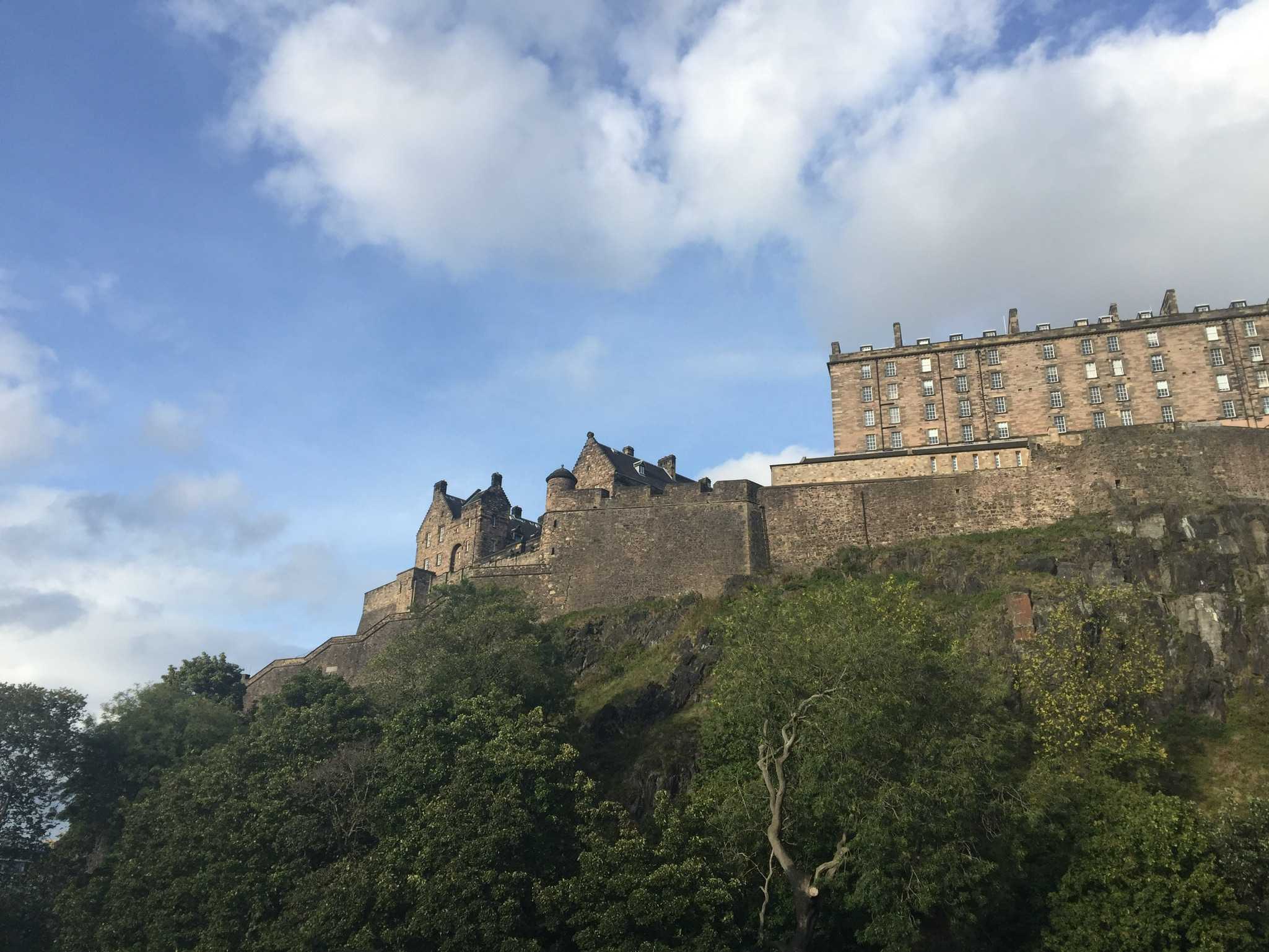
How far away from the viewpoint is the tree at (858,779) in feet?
90.3

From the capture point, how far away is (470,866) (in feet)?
Answer: 94.8

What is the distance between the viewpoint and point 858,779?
1118 inches

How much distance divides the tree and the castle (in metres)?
25.3

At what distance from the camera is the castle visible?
57469mm

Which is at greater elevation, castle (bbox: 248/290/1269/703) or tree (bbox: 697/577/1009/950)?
castle (bbox: 248/290/1269/703)

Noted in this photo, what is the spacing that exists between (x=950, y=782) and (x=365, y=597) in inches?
2216

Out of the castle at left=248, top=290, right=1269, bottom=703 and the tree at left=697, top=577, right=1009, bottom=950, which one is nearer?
the tree at left=697, top=577, right=1009, bottom=950

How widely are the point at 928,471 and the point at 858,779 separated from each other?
35.5 meters

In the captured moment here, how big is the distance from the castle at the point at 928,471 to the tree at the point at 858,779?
25.3 metres

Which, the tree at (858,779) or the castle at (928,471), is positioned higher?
the castle at (928,471)

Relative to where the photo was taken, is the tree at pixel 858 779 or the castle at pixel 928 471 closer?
the tree at pixel 858 779

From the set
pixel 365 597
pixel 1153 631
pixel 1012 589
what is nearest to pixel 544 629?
pixel 1012 589

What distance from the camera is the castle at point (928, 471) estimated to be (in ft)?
189

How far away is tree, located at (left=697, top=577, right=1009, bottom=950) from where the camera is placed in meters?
27.5
